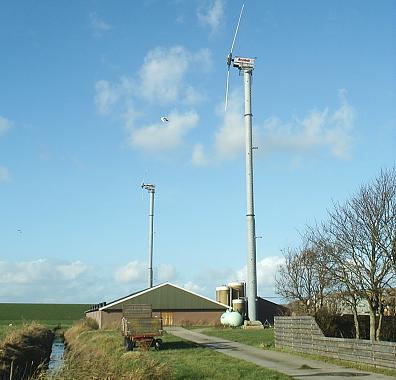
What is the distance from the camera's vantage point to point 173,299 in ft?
229

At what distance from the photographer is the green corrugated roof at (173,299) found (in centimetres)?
6918

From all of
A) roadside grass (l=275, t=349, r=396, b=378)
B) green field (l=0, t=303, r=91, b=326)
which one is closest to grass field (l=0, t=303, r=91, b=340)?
green field (l=0, t=303, r=91, b=326)

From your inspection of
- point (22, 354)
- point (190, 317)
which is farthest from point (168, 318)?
point (22, 354)

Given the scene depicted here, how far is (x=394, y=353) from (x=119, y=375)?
10.2m

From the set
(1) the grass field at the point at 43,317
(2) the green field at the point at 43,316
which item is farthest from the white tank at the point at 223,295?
(2) the green field at the point at 43,316

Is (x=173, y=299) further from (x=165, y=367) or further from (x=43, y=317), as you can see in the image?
(x=43, y=317)

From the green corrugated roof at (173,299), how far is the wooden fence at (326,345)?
3925 cm

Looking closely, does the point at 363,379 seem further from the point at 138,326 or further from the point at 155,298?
the point at 155,298

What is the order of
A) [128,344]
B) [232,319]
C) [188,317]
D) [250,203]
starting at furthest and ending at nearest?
[188,317] → [232,319] → [250,203] → [128,344]

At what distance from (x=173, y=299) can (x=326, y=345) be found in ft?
150

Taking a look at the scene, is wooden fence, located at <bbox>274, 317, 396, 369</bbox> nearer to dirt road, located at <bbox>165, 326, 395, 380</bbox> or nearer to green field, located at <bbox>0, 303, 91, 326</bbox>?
dirt road, located at <bbox>165, 326, 395, 380</bbox>

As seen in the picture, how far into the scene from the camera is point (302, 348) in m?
27.5

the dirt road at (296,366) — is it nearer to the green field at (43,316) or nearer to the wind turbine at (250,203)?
the wind turbine at (250,203)

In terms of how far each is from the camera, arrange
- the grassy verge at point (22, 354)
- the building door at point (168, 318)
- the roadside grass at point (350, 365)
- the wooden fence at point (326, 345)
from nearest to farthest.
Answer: the roadside grass at point (350, 365) → the wooden fence at point (326, 345) → the grassy verge at point (22, 354) → the building door at point (168, 318)
